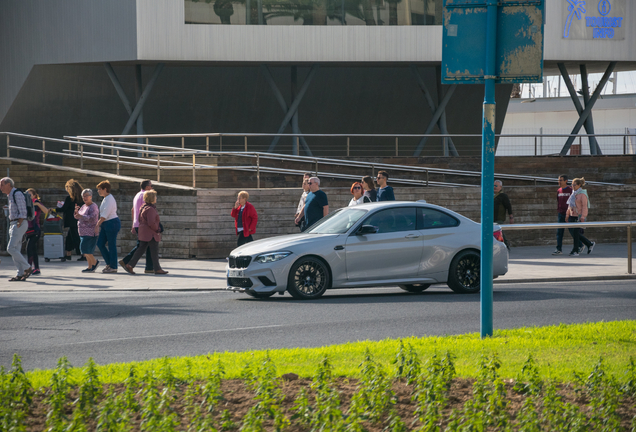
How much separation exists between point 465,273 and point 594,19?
68.5ft

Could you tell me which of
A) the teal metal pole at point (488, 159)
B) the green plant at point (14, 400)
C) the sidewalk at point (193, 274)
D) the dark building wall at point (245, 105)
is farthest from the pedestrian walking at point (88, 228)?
the dark building wall at point (245, 105)

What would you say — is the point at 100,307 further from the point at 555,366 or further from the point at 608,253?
the point at 608,253

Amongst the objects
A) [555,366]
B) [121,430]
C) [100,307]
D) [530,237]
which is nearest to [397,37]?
[530,237]

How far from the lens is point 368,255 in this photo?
12.3 m

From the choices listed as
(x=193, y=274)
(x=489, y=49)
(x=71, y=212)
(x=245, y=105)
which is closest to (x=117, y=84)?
(x=245, y=105)

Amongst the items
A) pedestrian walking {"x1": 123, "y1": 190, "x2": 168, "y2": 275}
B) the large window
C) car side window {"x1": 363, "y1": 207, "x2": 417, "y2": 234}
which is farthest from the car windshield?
the large window

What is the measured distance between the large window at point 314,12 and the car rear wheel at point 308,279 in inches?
682

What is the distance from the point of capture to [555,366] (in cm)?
664

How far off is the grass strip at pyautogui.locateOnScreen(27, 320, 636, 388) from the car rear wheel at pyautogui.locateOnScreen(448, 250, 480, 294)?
4.08 m

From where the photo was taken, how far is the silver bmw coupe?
39.2 ft

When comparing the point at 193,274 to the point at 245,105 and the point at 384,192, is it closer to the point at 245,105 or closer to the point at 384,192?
the point at 384,192

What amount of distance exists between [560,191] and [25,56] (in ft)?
64.6

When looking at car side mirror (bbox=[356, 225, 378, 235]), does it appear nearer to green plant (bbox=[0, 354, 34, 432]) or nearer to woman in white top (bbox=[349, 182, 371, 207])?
woman in white top (bbox=[349, 182, 371, 207])

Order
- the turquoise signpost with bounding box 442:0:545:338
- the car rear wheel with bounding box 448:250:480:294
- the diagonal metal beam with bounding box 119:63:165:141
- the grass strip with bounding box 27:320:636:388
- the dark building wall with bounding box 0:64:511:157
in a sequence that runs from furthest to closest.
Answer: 1. the dark building wall with bounding box 0:64:511:157
2. the diagonal metal beam with bounding box 119:63:165:141
3. the car rear wheel with bounding box 448:250:480:294
4. the turquoise signpost with bounding box 442:0:545:338
5. the grass strip with bounding box 27:320:636:388
